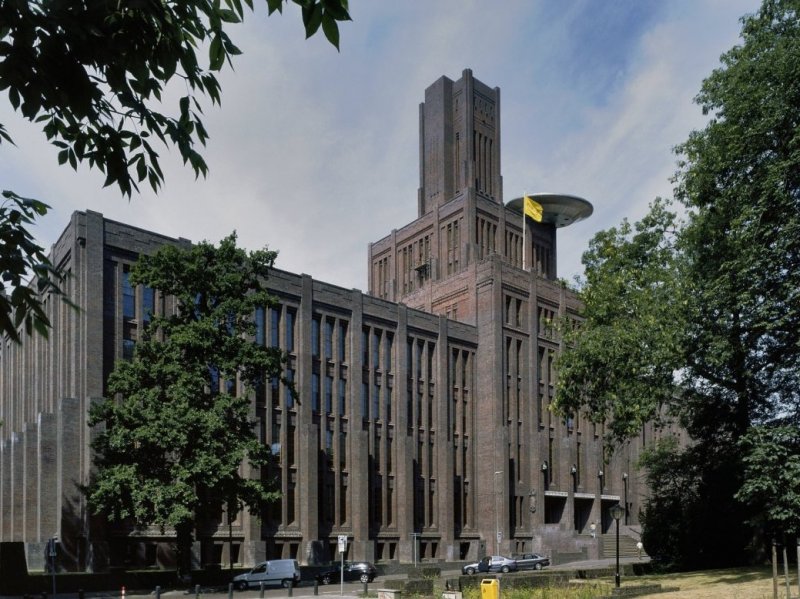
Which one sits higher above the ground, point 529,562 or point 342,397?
point 342,397

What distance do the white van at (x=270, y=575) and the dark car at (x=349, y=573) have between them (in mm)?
4178

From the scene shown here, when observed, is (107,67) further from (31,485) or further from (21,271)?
(31,485)

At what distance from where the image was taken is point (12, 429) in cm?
6147

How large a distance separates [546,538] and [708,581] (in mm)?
43338

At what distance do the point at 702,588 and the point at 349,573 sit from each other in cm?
2571

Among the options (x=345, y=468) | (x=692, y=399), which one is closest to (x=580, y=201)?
(x=345, y=468)

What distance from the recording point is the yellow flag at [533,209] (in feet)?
268

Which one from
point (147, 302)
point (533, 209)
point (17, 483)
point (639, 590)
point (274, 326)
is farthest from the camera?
point (533, 209)

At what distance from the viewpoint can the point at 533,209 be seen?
269 ft

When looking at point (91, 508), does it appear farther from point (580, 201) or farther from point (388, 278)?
point (580, 201)

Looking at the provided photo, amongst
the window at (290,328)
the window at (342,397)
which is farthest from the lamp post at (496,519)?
the window at (290,328)

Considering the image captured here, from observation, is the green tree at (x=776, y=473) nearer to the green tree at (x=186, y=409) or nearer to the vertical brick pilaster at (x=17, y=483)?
the green tree at (x=186, y=409)

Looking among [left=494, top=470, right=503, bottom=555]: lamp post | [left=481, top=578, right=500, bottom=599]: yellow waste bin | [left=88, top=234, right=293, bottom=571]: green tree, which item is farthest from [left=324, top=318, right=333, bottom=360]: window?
[left=481, top=578, right=500, bottom=599]: yellow waste bin

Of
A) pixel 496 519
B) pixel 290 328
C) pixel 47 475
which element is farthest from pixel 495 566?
pixel 47 475
